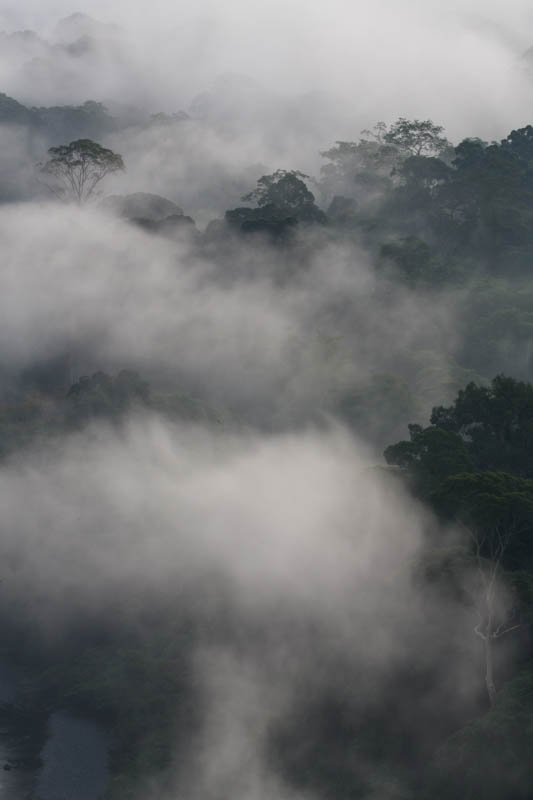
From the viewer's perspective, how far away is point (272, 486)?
5194cm

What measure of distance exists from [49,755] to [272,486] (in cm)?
1893

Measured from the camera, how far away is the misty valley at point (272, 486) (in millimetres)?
34500

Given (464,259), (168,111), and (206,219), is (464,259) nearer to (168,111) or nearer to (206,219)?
(206,219)

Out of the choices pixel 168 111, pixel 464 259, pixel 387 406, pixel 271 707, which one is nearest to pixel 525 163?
pixel 464 259

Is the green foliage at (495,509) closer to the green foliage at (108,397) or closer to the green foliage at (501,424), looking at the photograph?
the green foliage at (501,424)

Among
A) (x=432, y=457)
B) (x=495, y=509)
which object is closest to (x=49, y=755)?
(x=432, y=457)

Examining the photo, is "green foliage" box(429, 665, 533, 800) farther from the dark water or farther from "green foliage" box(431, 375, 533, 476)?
the dark water

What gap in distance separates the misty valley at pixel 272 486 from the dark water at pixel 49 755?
0.12 meters

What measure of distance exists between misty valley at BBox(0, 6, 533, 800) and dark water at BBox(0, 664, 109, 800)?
12cm

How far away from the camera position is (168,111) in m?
165

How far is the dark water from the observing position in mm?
35969

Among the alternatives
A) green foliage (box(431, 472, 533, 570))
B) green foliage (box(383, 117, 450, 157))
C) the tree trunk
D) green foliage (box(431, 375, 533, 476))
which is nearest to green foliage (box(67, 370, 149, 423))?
green foliage (box(431, 375, 533, 476))

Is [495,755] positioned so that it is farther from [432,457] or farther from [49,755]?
[49,755]

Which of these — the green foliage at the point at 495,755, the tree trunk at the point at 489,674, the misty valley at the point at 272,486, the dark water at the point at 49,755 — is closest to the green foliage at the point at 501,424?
the misty valley at the point at 272,486
